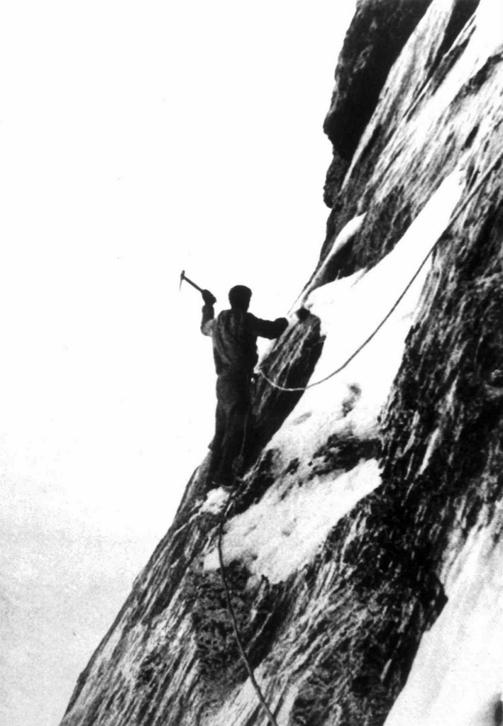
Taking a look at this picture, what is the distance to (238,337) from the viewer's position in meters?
7.88

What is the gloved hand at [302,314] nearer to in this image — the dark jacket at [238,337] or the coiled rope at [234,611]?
the dark jacket at [238,337]

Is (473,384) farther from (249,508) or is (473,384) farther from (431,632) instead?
(249,508)

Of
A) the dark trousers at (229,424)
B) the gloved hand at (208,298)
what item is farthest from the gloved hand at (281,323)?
the gloved hand at (208,298)

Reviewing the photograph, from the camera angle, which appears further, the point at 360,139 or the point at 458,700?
the point at 360,139

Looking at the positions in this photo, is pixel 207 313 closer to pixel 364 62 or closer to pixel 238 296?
pixel 238 296

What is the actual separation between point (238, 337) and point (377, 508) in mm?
3172

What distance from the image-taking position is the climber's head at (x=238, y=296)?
8031 mm

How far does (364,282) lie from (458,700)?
5000 millimetres

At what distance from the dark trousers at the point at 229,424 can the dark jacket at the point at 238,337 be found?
13cm

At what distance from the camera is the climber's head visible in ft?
26.3

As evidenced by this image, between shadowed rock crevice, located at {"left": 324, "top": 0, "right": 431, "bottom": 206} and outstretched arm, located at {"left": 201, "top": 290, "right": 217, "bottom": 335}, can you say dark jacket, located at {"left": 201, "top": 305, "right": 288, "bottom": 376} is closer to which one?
outstretched arm, located at {"left": 201, "top": 290, "right": 217, "bottom": 335}

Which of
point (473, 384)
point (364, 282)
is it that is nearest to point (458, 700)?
point (473, 384)

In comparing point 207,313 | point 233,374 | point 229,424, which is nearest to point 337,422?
point 229,424

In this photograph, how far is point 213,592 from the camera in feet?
20.1
